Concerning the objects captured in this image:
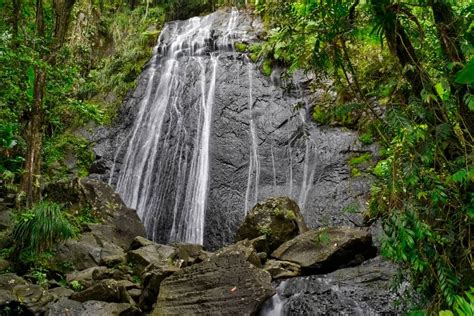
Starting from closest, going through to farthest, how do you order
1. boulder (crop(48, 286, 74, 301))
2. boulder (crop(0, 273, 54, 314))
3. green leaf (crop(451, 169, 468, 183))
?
1. green leaf (crop(451, 169, 468, 183))
2. boulder (crop(0, 273, 54, 314))
3. boulder (crop(48, 286, 74, 301))

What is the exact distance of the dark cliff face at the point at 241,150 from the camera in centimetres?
988

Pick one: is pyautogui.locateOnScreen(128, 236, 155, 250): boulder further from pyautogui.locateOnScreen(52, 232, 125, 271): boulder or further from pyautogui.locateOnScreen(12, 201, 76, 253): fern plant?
pyautogui.locateOnScreen(12, 201, 76, 253): fern plant

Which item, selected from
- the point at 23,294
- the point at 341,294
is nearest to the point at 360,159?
the point at 341,294

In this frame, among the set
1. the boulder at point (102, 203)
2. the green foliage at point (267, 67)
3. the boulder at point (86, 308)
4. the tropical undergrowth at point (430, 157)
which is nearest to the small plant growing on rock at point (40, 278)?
the boulder at point (86, 308)

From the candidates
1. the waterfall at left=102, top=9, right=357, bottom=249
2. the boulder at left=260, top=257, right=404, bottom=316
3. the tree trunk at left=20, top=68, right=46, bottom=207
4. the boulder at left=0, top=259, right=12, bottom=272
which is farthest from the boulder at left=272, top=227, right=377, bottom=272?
the tree trunk at left=20, top=68, right=46, bottom=207

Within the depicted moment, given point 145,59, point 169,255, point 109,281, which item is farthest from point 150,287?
point 145,59

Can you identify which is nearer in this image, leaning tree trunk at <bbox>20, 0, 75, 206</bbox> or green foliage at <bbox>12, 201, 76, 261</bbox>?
green foliage at <bbox>12, 201, 76, 261</bbox>

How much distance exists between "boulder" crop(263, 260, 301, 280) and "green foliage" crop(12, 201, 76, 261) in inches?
131

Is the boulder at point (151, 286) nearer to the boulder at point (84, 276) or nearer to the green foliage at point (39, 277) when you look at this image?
the boulder at point (84, 276)

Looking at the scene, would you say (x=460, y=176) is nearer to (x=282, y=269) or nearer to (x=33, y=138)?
(x=282, y=269)

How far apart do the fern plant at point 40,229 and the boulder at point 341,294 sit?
12.0ft

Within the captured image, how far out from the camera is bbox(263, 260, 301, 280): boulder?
6.38m

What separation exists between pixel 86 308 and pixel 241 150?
→ 630cm

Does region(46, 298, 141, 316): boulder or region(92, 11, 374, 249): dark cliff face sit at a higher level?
region(92, 11, 374, 249): dark cliff face
